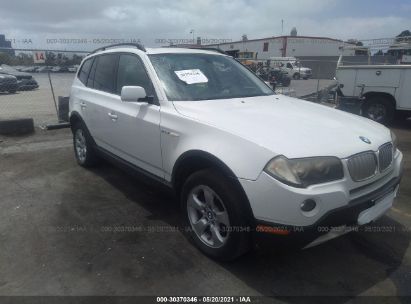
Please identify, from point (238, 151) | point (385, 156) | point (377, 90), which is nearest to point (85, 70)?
point (238, 151)

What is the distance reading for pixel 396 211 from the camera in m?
4.21

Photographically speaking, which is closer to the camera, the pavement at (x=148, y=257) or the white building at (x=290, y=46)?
the pavement at (x=148, y=257)

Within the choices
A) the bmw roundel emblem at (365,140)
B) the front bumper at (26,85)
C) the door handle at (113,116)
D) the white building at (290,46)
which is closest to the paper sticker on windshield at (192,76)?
the door handle at (113,116)

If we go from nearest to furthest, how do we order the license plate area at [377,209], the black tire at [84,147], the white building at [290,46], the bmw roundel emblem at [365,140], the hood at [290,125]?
1. the hood at [290,125]
2. the license plate area at [377,209]
3. the bmw roundel emblem at [365,140]
4. the black tire at [84,147]
5. the white building at [290,46]

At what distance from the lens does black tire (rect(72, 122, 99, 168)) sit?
5332 mm

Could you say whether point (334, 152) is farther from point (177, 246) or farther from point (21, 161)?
point (21, 161)

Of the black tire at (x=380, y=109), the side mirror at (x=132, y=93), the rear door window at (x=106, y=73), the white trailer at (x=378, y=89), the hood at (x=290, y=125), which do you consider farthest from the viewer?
the black tire at (x=380, y=109)

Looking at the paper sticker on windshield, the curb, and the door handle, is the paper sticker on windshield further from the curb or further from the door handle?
the curb

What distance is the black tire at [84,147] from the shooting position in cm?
533

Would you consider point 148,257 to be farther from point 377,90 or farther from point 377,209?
point 377,90

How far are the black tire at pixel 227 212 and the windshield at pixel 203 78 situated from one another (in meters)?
0.96

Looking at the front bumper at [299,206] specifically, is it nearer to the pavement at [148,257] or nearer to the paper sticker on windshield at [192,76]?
the pavement at [148,257]

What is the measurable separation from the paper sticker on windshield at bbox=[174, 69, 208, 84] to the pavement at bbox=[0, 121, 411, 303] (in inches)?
61.3

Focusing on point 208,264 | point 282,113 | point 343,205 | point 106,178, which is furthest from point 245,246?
point 106,178
